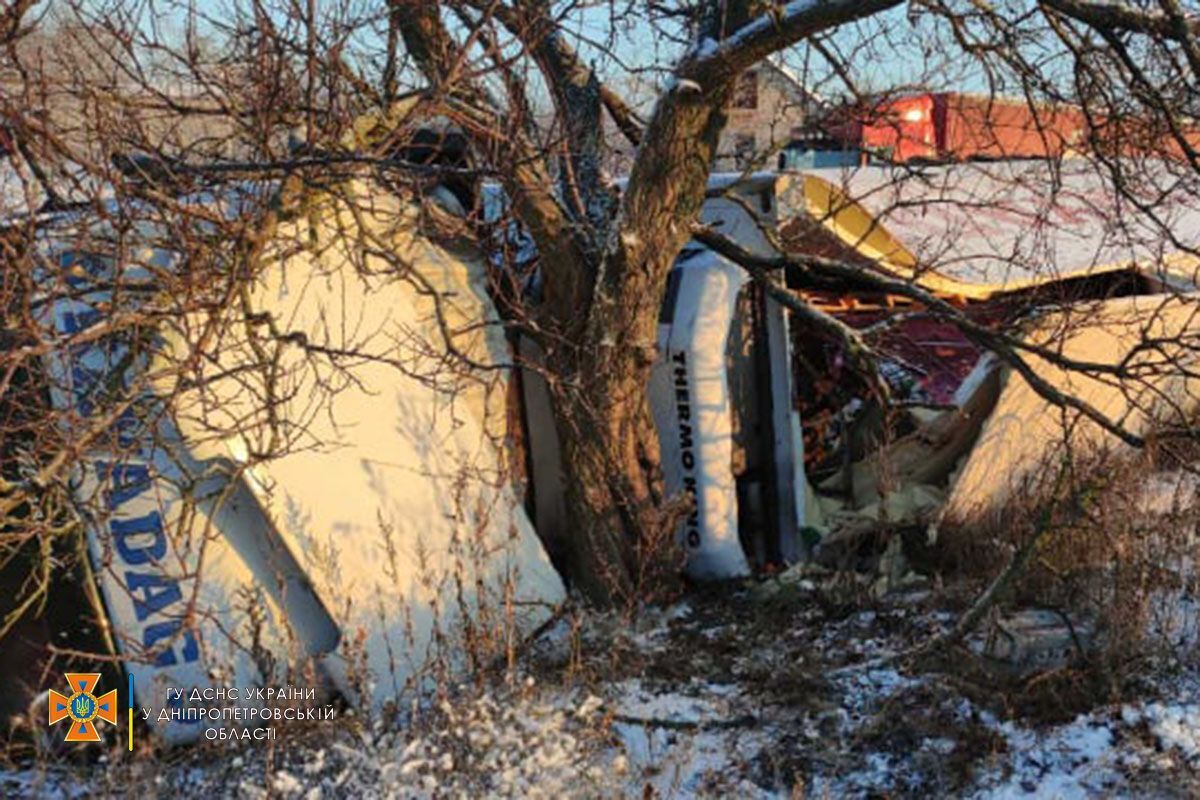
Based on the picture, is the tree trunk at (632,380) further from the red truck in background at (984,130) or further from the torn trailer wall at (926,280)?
the red truck in background at (984,130)

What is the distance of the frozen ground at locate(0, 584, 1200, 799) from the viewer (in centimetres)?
324

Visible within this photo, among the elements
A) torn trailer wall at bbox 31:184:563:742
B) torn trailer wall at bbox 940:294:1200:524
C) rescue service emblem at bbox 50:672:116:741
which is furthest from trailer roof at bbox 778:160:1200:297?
rescue service emblem at bbox 50:672:116:741

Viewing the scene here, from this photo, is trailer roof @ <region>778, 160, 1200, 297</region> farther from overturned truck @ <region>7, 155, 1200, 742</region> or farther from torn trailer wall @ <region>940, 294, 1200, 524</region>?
torn trailer wall @ <region>940, 294, 1200, 524</region>

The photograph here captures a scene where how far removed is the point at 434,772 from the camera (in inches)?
128

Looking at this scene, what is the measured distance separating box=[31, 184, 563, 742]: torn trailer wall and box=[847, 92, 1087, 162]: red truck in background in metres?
2.33

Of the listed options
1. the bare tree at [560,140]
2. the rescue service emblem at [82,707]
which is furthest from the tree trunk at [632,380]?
the rescue service emblem at [82,707]

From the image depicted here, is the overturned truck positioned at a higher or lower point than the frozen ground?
higher

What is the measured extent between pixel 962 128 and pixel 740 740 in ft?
11.1

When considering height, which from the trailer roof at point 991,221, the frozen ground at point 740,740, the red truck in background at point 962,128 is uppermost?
the red truck in background at point 962,128

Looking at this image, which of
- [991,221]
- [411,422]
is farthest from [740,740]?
[991,221]

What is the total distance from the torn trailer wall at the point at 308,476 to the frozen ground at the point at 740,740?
331 millimetres

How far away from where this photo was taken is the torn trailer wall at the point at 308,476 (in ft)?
11.7

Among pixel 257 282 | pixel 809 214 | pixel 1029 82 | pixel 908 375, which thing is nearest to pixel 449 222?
pixel 257 282

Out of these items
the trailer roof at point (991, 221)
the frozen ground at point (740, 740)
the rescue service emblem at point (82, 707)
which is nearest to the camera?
the frozen ground at point (740, 740)
